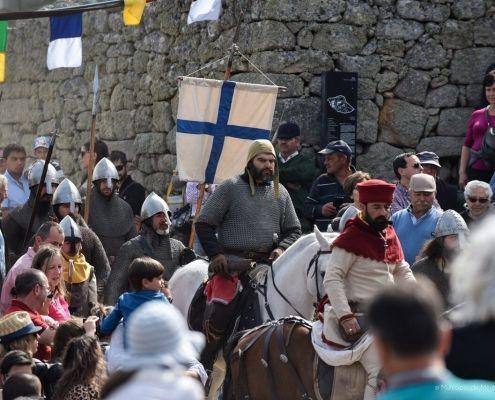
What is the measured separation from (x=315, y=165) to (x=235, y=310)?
3.19m

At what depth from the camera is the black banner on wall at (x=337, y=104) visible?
11266 mm

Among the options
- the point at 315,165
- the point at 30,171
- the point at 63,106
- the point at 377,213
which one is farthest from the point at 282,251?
the point at 63,106

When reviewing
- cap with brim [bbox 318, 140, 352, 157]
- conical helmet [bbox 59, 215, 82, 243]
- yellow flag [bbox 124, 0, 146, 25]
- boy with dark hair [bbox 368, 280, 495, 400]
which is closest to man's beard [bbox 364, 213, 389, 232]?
conical helmet [bbox 59, 215, 82, 243]

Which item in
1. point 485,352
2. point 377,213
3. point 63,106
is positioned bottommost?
point 63,106

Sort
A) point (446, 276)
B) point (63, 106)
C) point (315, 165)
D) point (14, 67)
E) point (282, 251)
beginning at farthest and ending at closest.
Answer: point (14, 67) → point (63, 106) → point (315, 165) → point (282, 251) → point (446, 276)

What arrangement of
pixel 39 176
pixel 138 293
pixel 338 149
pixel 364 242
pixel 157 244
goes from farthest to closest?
1. pixel 39 176
2. pixel 338 149
3. pixel 157 244
4. pixel 138 293
5. pixel 364 242

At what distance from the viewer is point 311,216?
33.9 ft

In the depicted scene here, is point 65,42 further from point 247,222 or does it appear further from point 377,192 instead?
point 377,192

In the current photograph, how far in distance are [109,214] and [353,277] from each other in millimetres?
4572

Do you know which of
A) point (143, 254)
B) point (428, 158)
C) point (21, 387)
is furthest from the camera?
point (428, 158)

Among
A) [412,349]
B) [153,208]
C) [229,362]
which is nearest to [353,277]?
[229,362]

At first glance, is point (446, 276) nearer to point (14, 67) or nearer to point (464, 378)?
point (464, 378)

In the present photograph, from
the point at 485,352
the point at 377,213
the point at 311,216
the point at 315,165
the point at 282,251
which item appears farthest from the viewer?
the point at 315,165

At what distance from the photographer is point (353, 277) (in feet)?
22.5
